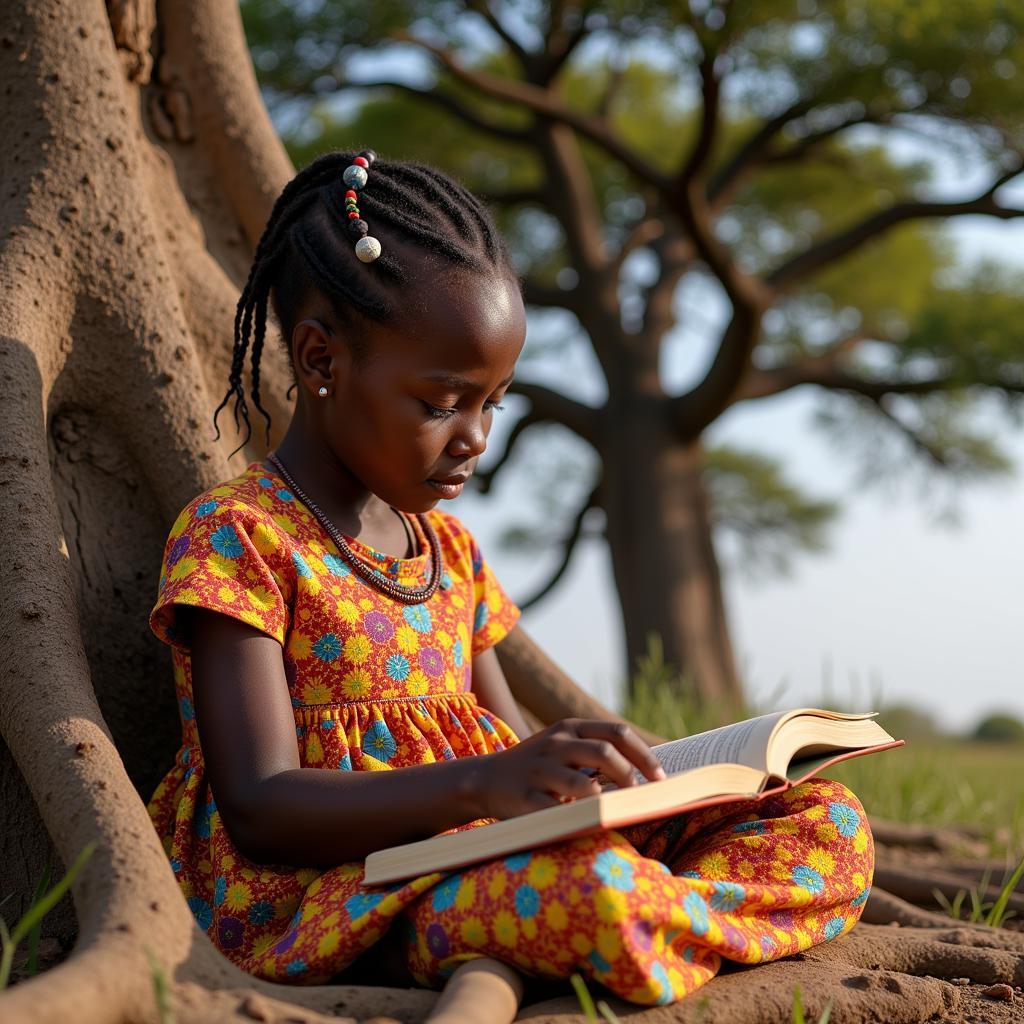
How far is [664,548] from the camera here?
838 centimetres

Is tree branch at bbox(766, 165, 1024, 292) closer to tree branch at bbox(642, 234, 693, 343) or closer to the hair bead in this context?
tree branch at bbox(642, 234, 693, 343)

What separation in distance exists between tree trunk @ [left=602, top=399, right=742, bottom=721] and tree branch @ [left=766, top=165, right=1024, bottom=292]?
126 centimetres

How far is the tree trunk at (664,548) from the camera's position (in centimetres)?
830

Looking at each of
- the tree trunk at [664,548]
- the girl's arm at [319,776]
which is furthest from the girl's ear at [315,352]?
the tree trunk at [664,548]

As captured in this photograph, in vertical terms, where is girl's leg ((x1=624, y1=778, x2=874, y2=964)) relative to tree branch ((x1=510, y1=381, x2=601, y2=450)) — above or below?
below

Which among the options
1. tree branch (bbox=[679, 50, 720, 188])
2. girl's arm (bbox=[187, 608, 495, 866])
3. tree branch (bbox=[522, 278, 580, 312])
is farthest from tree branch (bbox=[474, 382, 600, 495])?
girl's arm (bbox=[187, 608, 495, 866])

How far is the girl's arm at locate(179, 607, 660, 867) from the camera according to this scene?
5.17 ft

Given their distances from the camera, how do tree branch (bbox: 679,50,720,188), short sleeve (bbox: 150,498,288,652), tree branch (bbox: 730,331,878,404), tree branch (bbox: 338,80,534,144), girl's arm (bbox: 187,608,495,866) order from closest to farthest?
girl's arm (bbox: 187,608,495,866) → short sleeve (bbox: 150,498,288,652) → tree branch (bbox: 679,50,720,188) → tree branch (bbox: 338,80,534,144) → tree branch (bbox: 730,331,878,404)

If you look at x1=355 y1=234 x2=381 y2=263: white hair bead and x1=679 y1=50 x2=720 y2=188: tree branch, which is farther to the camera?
x1=679 y1=50 x2=720 y2=188: tree branch

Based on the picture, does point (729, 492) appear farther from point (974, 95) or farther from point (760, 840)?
point (760, 840)


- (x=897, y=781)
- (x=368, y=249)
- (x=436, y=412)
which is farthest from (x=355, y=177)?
(x=897, y=781)

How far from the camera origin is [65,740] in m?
1.84

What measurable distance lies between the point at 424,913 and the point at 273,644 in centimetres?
46

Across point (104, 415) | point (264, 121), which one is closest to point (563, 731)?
point (104, 415)
